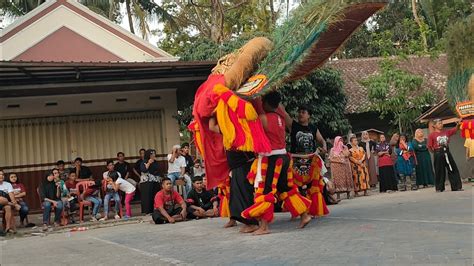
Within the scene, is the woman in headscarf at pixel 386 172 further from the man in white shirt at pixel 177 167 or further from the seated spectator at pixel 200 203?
the seated spectator at pixel 200 203

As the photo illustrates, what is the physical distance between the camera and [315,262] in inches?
199

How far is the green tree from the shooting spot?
1931 centimetres

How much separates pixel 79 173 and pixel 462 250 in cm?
939

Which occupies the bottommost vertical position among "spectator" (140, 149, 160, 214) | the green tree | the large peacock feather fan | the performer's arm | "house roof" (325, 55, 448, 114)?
"spectator" (140, 149, 160, 214)

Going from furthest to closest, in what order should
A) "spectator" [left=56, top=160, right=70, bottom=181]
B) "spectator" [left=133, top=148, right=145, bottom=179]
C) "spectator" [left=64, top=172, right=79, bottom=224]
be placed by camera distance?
"spectator" [left=133, top=148, right=145, bottom=179] < "spectator" [left=56, top=160, right=70, bottom=181] < "spectator" [left=64, top=172, right=79, bottom=224]

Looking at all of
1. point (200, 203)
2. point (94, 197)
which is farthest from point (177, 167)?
point (94, 197)

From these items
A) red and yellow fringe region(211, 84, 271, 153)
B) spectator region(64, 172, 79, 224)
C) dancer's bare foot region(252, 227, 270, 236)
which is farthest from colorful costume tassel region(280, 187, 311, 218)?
spectator region(64, 172, 79, 224)

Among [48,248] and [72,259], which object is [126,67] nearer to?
[48,248]

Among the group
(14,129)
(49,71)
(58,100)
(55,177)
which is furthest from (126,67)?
(14,129)

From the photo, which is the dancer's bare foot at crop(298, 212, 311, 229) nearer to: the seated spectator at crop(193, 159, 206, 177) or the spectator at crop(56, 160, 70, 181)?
the seated spectator at crop(193, 159, 206, 177)

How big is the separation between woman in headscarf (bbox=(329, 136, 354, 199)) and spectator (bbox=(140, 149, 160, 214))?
160 inches

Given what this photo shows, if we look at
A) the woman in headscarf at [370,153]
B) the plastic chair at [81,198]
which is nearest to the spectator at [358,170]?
the woman in headscarf at [370,153]

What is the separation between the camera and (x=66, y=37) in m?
16.4

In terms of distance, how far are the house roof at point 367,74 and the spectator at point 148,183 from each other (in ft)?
39.9
